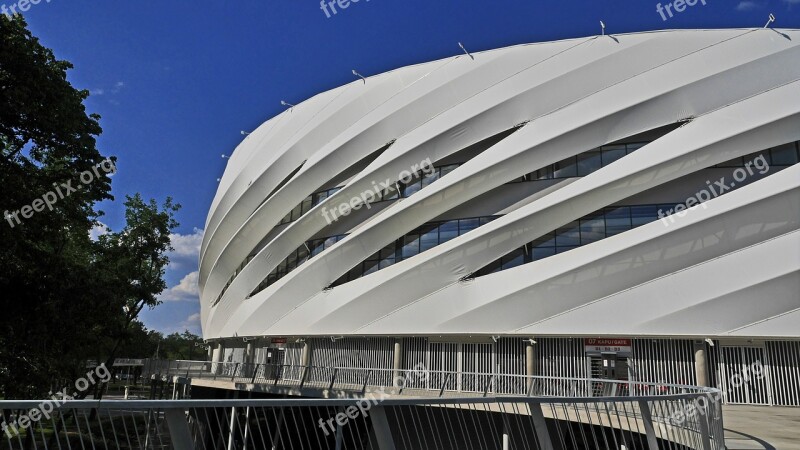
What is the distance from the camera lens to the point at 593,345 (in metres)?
23.4

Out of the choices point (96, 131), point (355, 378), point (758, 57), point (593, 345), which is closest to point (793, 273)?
point (593, 345)

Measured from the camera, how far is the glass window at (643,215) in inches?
939

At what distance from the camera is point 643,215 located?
2402 cm

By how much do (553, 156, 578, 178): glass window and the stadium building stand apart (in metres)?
0.10

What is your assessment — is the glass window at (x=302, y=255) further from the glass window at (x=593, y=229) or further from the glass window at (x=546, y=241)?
the glass window at (x=593, y=229)

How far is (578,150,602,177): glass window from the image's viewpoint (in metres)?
25.5

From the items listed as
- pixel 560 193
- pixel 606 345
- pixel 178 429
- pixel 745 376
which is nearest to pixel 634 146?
pixel 560 193

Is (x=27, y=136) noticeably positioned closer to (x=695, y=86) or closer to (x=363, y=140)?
→ (x=363, y=140)

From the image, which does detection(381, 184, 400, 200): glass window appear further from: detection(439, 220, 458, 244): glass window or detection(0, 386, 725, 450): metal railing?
detection(0, 386, 725, 450): metal railing

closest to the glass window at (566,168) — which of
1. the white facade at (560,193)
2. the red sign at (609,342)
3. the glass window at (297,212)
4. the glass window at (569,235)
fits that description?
the white facade at (560,193)

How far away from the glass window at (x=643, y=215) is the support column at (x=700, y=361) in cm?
510

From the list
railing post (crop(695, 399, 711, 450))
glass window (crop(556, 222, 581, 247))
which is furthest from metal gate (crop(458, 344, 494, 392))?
railing post (crop(695, 399, 711, 450))

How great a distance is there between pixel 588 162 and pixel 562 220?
314 centimetres

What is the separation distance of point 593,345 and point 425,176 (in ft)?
36.9
